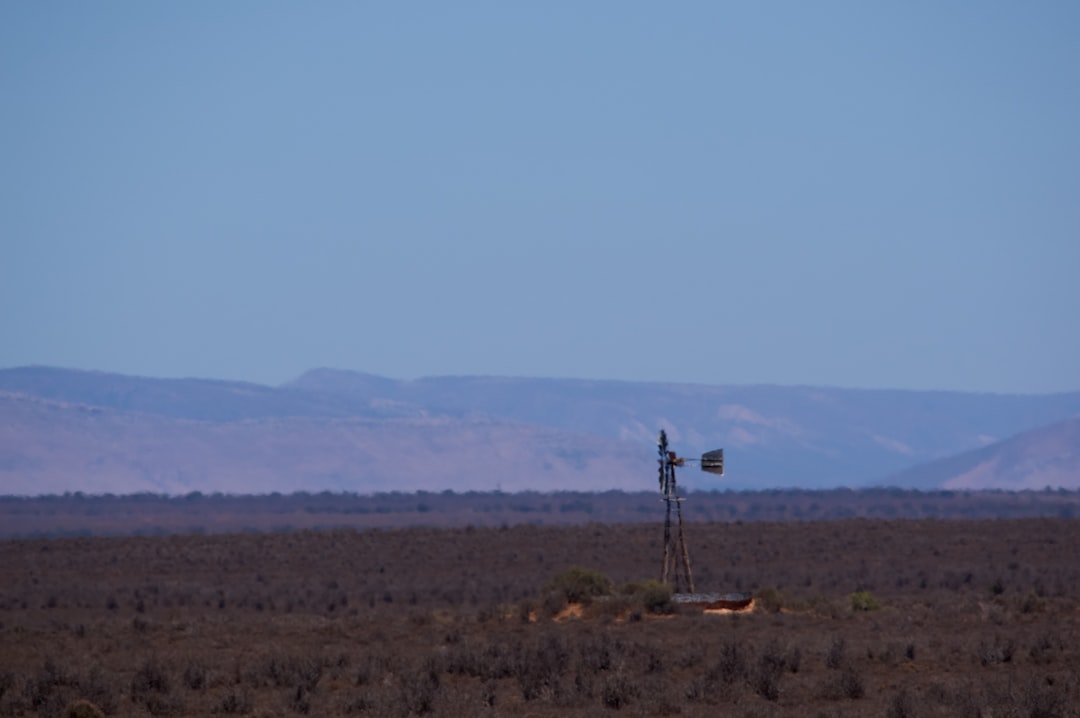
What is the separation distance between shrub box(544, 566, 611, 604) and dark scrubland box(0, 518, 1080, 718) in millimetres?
323

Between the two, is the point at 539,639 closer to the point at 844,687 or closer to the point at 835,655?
the point at 835,655

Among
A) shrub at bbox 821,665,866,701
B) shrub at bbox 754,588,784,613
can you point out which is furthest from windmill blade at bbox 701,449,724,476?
shrub at bbox 821,665,866,701

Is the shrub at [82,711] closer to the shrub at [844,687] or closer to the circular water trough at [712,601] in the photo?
the shrub at [844,687]

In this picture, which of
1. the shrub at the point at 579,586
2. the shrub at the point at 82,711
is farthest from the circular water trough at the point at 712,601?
the shrub at the point at 82,711

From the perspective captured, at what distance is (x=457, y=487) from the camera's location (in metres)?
196

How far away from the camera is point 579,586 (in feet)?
106

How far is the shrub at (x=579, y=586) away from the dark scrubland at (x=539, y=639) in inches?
12.7

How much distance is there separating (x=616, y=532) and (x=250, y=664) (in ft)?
130

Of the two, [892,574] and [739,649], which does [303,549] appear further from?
[739,649]

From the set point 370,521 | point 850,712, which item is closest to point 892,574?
point 850,712

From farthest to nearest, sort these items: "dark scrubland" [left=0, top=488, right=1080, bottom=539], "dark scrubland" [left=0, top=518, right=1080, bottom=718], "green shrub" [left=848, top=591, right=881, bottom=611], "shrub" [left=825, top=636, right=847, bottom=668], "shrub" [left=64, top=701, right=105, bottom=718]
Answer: "dark scrubland" [left=0, top=488, right=1080, bottom=539]
"green shrub" [left=848, top=591, right=881, bottom=611]
"shrub" [left=825, top=636, right=847, bottom=668]
"dark scrubland" [left=0, top=518, right=1080, bottom=718]
"shrub" [left=64, top=701, right=105, bottom=718]

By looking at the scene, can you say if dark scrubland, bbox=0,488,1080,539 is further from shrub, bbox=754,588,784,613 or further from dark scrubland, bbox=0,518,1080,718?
shrub, bbox=754,588,784,613

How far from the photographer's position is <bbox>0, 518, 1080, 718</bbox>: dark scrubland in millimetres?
21234

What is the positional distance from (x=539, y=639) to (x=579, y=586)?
5.94 meters
